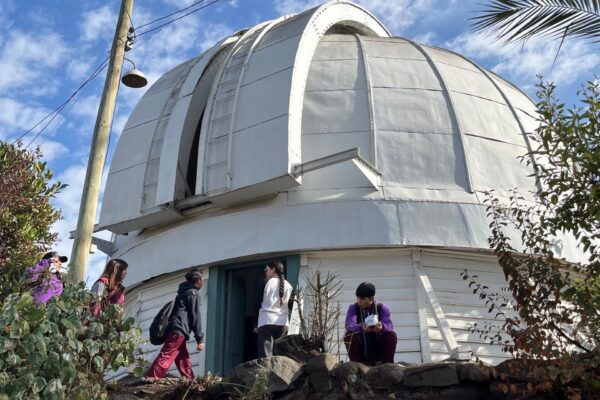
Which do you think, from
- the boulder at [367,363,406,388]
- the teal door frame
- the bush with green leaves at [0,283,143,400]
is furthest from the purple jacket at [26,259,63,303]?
the teal door frame

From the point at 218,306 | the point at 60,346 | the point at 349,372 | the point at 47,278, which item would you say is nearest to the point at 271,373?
the point at 349,372

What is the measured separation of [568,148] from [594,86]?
0.60 metres

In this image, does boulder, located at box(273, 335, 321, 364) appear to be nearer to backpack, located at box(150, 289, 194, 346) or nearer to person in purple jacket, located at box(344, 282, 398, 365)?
person in purple jacket, located at box(344, 282, 398, 365)

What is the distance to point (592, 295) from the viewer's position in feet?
19.9

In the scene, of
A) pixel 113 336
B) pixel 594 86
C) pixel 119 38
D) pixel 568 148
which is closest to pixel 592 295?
pixel 568 148

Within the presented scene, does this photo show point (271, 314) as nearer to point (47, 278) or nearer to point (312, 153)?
point (47, 278)

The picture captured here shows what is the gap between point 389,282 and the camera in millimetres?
11531

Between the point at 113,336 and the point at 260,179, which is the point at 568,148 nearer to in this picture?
the point at 113,336

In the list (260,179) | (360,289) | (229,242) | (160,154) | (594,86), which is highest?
(160,154)

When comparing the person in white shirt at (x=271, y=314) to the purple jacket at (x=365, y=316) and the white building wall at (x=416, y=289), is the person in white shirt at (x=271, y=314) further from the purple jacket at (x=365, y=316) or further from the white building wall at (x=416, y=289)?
the white building wall at (x=416, y=289)

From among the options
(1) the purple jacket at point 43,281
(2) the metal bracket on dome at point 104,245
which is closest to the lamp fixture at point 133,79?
(1) the purple jacket at point 43,281

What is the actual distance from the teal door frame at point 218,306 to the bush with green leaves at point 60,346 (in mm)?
4847

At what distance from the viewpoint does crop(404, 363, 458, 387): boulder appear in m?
7.07

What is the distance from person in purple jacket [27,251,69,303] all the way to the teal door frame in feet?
10.5
